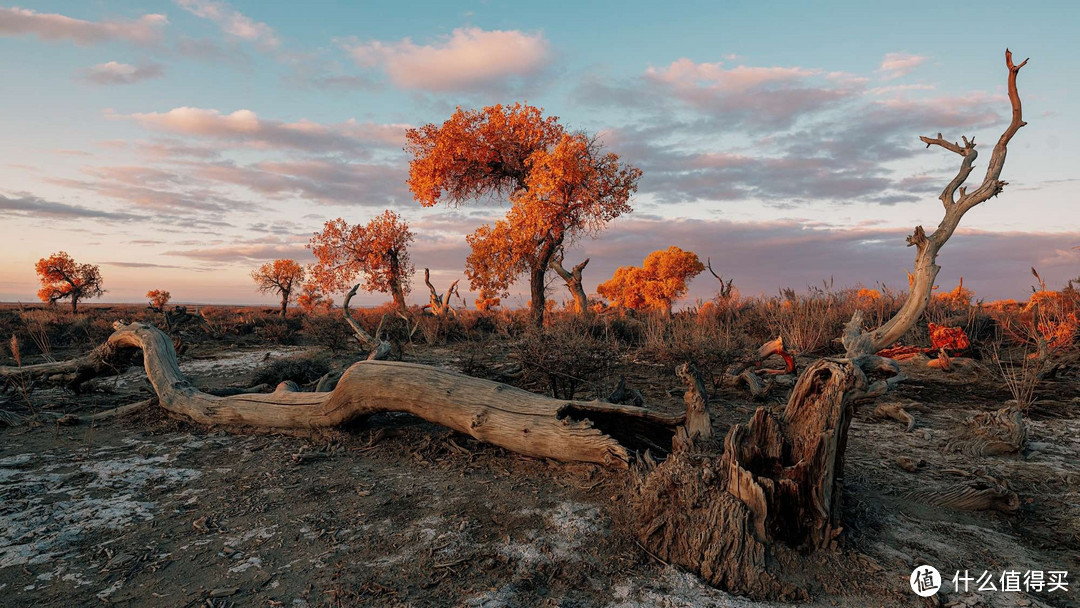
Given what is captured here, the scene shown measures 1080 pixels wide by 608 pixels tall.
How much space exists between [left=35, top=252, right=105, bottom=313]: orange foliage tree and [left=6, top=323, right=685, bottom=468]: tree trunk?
4886cm

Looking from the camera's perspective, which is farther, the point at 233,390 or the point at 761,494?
the point at 233,390

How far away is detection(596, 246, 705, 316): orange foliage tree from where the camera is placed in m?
44.7

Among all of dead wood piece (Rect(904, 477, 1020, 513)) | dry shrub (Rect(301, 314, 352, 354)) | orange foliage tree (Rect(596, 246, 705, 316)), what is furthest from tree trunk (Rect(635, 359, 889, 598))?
orange foliage tree (Rect(596, 246, 705, 316))

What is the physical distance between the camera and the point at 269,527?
382 centimetres

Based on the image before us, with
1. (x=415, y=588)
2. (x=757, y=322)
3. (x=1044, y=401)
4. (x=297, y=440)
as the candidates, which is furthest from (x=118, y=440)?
(x=757, y=322)

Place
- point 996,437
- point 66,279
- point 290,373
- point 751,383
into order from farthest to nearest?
point 66,279 < point 290,373 < point 751,383 < point 996,437

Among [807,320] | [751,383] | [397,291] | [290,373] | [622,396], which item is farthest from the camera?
[397,291]

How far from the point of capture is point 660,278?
1791 inches

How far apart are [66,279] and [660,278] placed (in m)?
48.3

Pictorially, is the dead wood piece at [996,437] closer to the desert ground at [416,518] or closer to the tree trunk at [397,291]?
the desert ground at [416,518]

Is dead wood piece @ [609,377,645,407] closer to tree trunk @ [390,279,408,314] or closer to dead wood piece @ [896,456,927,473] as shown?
dead wood piece @ [896,456,927,473]

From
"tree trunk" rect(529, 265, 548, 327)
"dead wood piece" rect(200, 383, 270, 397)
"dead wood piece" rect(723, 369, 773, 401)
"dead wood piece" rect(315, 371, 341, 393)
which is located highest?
"tree trunk" rect(529, 265, 548, 327)

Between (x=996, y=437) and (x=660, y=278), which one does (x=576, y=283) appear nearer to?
(x=996, y=437)

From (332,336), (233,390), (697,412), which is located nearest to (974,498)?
(697,412)
